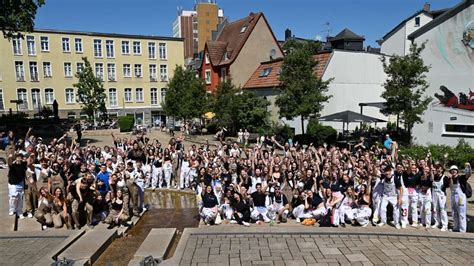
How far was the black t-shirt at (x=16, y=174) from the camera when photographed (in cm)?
1016

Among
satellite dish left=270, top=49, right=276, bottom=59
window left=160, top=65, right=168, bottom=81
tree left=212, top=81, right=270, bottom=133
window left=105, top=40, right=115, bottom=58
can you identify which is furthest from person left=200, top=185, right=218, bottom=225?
window left=160, top=65, right=168, bottom=81

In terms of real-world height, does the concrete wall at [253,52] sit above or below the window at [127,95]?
above

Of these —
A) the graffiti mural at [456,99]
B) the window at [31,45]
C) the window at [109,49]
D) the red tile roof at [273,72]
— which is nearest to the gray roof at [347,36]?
the red tile roof at [273,72]

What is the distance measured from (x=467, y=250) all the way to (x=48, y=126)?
1475 inches

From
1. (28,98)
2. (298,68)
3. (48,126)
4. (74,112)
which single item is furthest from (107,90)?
(298,68)

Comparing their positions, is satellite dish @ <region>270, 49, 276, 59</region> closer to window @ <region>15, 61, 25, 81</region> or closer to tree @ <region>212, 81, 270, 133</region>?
tree @ <region>212, 81, 270, 133</region>

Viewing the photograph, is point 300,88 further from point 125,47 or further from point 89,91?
point 125,47

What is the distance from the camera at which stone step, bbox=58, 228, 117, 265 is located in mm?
7379

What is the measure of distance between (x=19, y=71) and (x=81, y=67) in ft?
24.4

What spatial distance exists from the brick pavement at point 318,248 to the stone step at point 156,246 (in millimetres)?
295

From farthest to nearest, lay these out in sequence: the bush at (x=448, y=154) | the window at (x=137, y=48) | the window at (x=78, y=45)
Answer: the window at (x=137, y=48), the window at (x=78, y=45), the bush at (x=448, y=154)

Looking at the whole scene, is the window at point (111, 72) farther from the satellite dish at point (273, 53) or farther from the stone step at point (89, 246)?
the stone step at point (89, 246)

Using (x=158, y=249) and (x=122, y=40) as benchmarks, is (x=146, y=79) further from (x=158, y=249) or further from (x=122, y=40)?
(x=158, y=249)

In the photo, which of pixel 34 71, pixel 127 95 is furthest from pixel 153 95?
pixel 34 71
